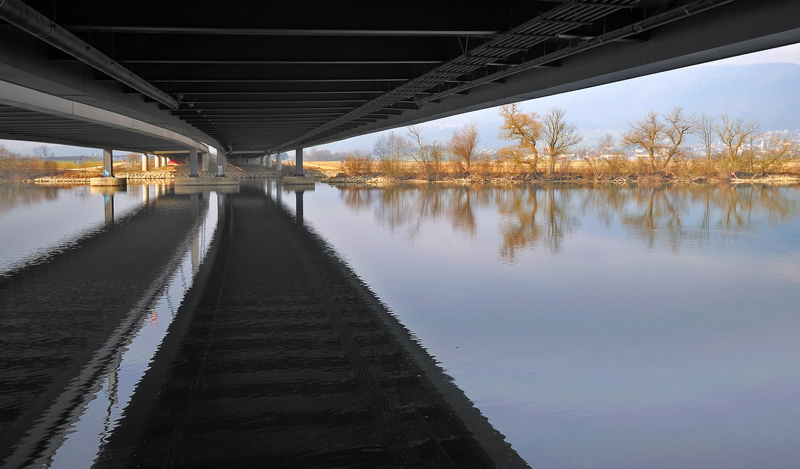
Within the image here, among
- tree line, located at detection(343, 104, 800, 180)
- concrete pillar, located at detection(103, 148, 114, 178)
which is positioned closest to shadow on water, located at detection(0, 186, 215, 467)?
concrete pillar, located at detection(103, 148, 114, 178)

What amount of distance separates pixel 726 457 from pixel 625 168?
2847 inches

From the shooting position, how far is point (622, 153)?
74.1m

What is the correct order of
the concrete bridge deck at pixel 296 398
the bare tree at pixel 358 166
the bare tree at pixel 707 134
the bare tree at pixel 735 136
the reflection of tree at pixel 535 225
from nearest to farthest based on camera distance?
1. the concrete bridge deck at pixel 296 398
2. the reflection of tree at pixel 535 225
3. the bare tree at pixel 735 136
4. the bare tree at pixel 707 134
5. the bare tree at pixel 358 166

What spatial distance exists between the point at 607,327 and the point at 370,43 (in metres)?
7.49

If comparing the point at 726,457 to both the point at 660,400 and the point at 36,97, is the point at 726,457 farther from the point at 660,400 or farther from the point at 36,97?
the point at 36,97

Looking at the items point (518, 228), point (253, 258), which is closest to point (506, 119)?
point (518, 228)

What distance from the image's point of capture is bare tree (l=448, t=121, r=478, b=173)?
77.2 metres

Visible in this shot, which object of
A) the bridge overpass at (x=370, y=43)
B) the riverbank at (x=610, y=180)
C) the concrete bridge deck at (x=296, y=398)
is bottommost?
the concrete bridge deck at (x=296, y=398)

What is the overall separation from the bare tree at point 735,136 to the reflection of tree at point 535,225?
45108mm

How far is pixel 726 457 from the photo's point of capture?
4965mm

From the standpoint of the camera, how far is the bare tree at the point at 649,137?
7056 centimetres

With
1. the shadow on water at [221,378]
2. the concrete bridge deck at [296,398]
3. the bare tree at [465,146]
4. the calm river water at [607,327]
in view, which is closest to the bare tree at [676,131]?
the bare tree at [465,146]

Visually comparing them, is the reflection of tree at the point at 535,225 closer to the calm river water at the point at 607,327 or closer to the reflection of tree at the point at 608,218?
the reflection of tree at the point at 608,218

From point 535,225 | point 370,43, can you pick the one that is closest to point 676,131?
point 535,225
